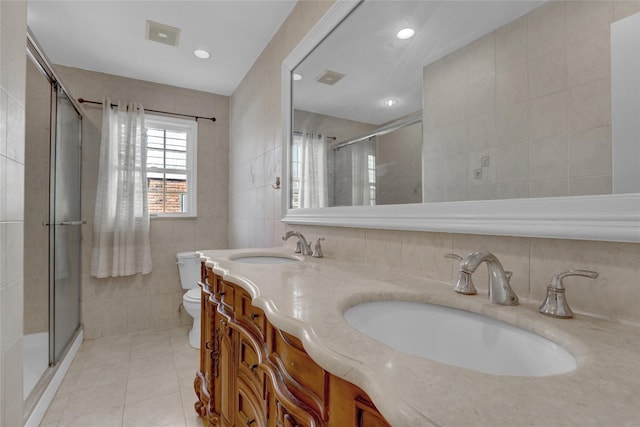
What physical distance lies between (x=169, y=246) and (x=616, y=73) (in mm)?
3206

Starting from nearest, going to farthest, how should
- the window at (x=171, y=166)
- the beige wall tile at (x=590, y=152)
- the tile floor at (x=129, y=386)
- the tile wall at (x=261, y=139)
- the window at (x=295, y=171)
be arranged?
1. the beige wall tile at (x=590, y=152)
2. the tile floor at (x=129, y=386)
3. the window at (x=295, y=171)
4. the tile wall at (x=261, y=139)
5. the window at (x=171, y=166)

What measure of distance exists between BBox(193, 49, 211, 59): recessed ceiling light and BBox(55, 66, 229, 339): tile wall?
704 millimetres

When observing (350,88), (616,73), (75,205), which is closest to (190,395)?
(75,205)

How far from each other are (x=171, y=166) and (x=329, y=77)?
2145 mm

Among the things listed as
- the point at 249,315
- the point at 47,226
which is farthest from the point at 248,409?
the point at 47,226

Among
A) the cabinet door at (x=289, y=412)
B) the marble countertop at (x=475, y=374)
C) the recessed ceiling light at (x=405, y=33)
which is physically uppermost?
the recessed ceiling light at (x=405, y=33)

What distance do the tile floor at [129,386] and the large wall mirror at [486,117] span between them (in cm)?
144

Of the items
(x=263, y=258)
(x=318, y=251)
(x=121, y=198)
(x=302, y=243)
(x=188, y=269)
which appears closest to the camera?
(x=318, y=251)

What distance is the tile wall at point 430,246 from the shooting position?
0.60 meters

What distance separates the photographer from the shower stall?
1.95 metres

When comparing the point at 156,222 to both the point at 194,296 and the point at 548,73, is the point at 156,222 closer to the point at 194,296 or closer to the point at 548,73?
the point at 194,296

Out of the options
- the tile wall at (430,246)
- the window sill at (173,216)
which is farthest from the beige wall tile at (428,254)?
the window sill at (173,216)

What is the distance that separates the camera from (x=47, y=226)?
2.04 m

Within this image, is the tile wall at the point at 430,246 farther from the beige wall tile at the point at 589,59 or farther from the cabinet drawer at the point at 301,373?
the cabinet drawer at the point at 301,373
